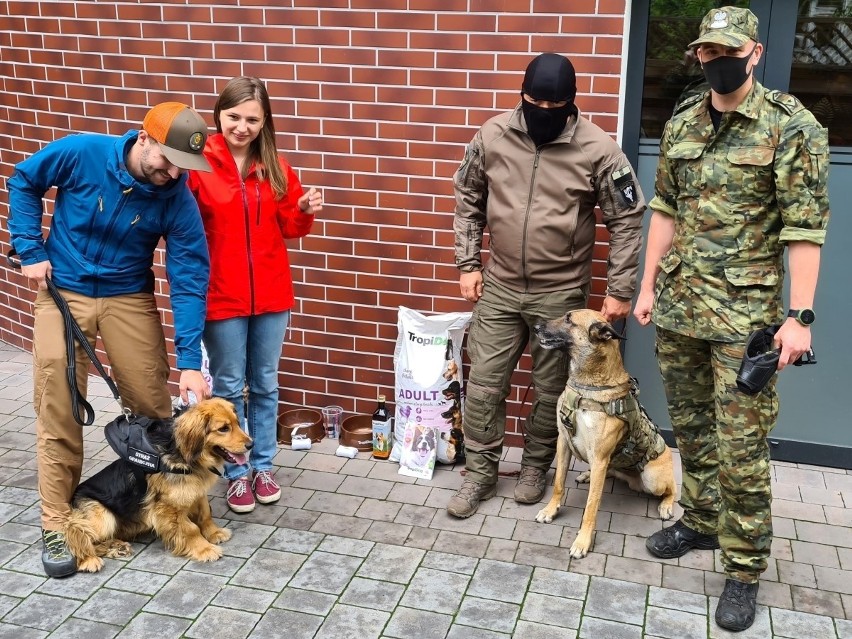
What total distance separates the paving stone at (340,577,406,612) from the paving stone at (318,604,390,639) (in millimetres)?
39

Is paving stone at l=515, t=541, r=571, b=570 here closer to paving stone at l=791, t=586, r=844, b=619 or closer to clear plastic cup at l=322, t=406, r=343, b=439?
paving stone at l=791, t=586, r=844, b=619

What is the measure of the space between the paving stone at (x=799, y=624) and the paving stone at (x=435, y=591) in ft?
4.27

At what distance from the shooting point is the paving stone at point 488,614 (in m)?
3.70

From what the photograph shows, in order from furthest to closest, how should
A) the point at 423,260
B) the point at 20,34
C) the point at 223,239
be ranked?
the point at 20,34 < the point at 423,260 < the point at 223,239

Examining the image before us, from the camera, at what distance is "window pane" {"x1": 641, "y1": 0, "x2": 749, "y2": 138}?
4.75 m

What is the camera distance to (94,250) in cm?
399

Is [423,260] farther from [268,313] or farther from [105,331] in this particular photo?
[105,331]

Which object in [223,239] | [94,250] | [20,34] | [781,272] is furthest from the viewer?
[20,34]

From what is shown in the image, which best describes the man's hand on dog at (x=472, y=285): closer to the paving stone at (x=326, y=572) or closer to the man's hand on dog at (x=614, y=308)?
the man's hand on dog at (x=614, y=308)

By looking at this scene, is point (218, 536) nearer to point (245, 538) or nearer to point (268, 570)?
point (245, 538)

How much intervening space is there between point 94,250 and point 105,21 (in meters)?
2.26

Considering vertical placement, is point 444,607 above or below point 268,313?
below

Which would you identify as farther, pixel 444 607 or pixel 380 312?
pixel 380 312

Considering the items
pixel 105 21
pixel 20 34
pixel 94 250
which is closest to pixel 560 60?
pixel 94 250
